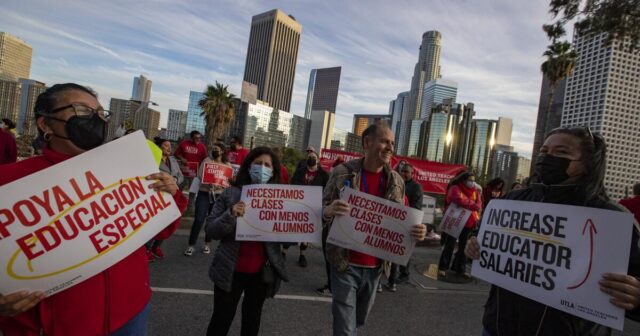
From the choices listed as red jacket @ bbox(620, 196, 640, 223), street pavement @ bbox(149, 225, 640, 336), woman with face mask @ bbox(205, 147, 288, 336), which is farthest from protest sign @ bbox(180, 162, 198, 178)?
red jacket @ bbox(620, 196, 640, 223)

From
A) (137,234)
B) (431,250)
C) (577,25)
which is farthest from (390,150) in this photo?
(577,25)

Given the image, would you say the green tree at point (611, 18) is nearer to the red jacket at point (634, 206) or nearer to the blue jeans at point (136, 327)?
the red jacket at point (634, 206)

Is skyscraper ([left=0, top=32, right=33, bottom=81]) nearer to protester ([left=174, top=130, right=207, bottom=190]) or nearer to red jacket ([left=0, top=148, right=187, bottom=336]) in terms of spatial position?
protester ([left=174, top=130, right=207, bottom=190])

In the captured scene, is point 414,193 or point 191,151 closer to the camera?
point 414,193

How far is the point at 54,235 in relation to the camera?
5.17 ft

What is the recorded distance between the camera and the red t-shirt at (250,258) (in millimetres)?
2850

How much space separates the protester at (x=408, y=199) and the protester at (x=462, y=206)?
994 mm

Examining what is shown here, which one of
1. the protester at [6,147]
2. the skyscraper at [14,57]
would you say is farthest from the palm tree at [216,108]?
the skyscraper at [14,57]

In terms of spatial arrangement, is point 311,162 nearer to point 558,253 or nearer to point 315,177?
point 315,177

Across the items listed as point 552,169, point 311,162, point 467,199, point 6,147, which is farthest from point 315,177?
point 552,169

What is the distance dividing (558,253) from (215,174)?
569 centimetres

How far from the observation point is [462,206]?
6695mm

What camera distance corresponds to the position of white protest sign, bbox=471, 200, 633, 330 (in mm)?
1613

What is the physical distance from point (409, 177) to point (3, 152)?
603 cm
